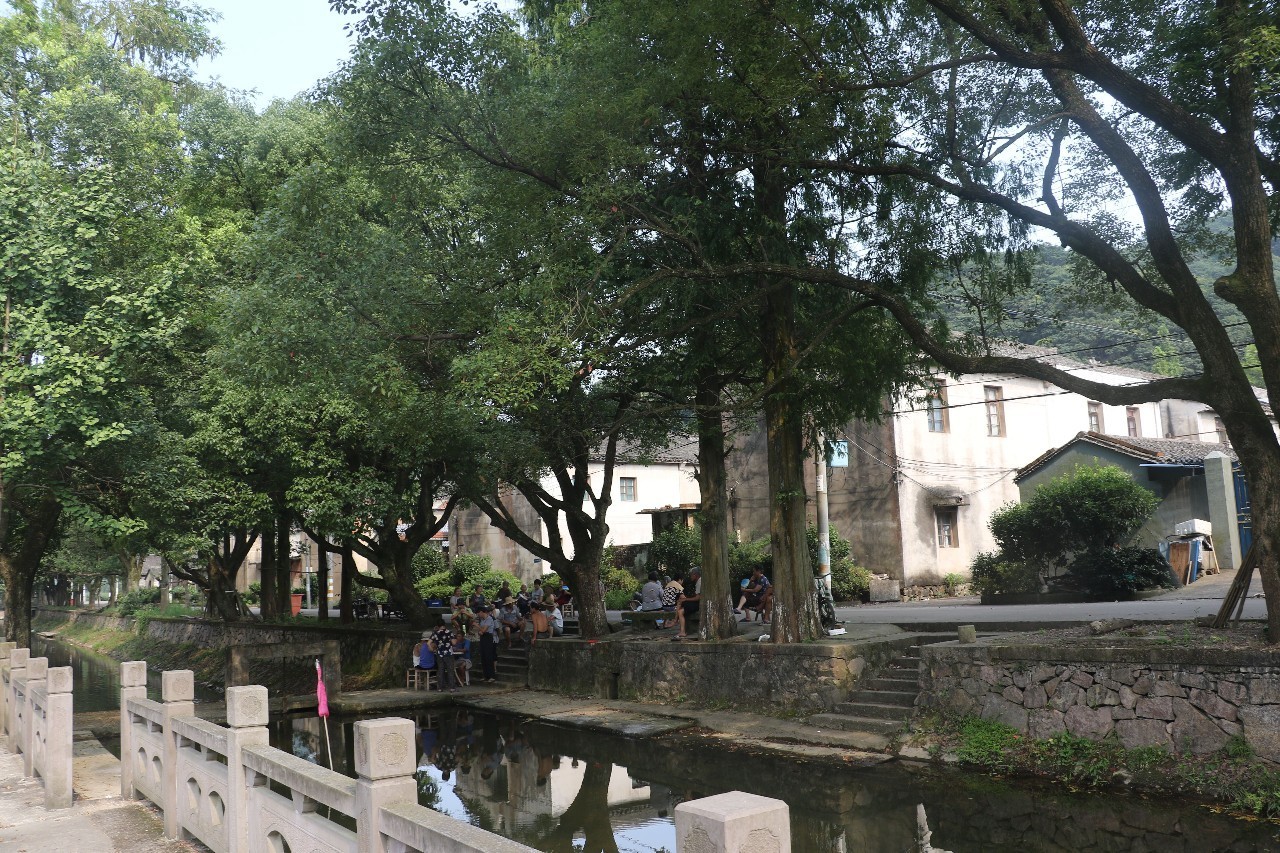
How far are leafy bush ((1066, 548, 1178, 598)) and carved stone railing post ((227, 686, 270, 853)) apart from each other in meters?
21.2

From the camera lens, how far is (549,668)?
66.9 ft

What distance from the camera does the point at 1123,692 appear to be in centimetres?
1089

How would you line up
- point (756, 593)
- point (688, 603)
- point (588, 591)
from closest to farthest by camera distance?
1. point (688, 603)
2. point (588, 591)
3. point (756, 593)

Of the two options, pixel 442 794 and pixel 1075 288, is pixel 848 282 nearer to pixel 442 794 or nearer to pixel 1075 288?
pixel 1075 288

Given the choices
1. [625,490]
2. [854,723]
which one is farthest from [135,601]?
[854,723]

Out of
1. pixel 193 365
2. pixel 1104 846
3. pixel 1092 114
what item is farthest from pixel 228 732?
pixel 193 365

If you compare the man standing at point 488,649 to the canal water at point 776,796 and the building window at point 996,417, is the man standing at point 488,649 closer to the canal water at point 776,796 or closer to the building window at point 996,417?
the canal water at point 776,796

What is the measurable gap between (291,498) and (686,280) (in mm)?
10385

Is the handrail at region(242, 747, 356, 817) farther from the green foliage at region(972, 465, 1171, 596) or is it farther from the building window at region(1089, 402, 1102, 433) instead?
the building window at region(1089, 402, 1102, 433)

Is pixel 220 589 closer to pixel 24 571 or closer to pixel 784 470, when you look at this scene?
pixel 24 571

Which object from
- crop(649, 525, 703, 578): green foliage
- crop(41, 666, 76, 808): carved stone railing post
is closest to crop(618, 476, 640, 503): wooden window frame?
crop(649, 525, 703, 578): green foliage

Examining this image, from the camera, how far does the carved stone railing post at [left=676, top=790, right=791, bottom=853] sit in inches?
116

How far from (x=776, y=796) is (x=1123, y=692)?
3.94m

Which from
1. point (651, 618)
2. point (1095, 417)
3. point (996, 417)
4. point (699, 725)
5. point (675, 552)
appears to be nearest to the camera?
point (699, 725)
